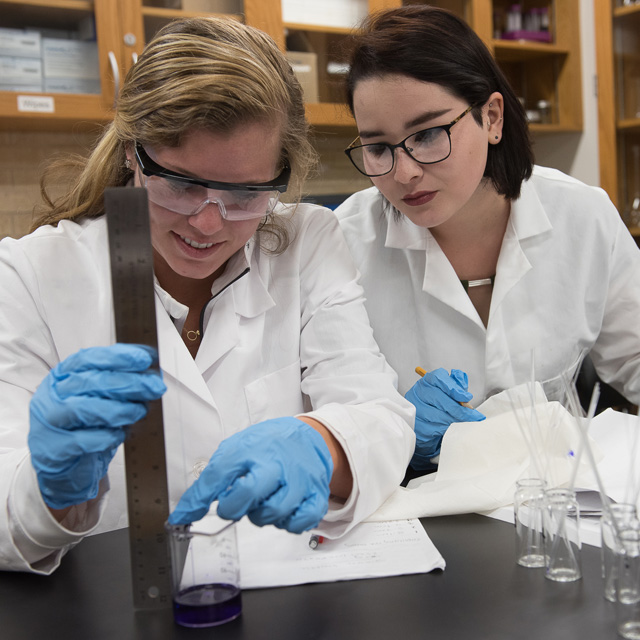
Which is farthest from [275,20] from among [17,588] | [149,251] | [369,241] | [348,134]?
[17,588]

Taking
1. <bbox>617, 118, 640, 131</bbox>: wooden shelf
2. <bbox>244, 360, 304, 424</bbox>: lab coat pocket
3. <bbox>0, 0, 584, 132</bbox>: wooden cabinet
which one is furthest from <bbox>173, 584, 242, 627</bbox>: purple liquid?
<bbox>617, 118, 640, 131</bbox>: wooden shelf

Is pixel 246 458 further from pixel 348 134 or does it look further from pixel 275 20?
pixel 348 134

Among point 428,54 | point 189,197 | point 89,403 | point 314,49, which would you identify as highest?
point 314,49

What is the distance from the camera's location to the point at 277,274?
4.95 ft

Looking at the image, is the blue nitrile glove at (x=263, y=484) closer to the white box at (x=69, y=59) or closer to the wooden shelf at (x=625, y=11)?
the white box at (x=69, y=59)

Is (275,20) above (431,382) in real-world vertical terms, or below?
above

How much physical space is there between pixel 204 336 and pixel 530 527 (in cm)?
70

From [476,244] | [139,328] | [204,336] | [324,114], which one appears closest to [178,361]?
[204,336]

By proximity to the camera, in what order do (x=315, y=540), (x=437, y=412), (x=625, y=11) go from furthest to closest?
(x=625, y=11) → (x=437, y=412) → (x=315, y=540)

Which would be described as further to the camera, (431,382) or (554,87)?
(554,87)

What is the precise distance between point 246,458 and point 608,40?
3.49m

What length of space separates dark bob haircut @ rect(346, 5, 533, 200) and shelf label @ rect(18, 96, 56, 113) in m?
1.43

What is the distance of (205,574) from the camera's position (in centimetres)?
85

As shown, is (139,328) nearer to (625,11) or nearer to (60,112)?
(60,112)
